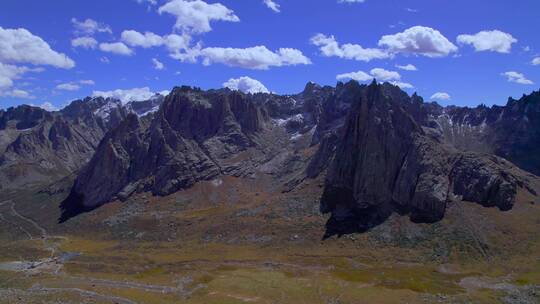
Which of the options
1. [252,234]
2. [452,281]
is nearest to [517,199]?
[452,281]

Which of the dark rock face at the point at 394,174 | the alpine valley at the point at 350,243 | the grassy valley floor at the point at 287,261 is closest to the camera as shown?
the grassy valley floor at the point at 287,261

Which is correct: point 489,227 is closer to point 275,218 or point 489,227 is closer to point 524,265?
point 524,265

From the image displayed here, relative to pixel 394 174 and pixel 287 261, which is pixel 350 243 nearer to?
pixel 287 261

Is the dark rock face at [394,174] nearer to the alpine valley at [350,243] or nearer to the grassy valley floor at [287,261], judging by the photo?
the alpine valley at [350,243]

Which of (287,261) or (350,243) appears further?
(350,243)

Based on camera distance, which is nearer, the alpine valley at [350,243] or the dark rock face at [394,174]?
the alpine valley at [350,243]

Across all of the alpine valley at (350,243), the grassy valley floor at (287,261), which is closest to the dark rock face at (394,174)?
the alpine valley at (350,243)

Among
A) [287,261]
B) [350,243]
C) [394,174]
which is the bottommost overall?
[287,261]

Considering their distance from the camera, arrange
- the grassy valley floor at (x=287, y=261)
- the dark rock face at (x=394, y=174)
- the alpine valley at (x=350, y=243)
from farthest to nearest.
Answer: the dark rock face at (x=394, y=174)
the alpine valley at (x=350, y=243)
the grassy valley floor at (x=287, y=261)

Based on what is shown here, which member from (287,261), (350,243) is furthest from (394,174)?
(287,261)
